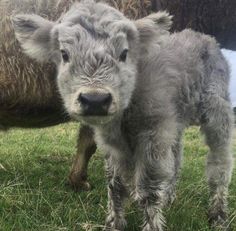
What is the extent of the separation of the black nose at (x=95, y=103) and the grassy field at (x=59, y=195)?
0.96m

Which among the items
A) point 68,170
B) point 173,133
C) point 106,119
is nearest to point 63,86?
point 106,119

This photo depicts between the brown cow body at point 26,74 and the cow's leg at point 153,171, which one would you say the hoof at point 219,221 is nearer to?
the cow's leg at point 153,171

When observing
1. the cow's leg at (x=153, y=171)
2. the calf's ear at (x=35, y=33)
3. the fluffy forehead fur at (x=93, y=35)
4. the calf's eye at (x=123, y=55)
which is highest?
the fluffy forehead fur at (x=93, y=35)

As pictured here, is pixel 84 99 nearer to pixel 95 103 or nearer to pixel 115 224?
pixel 95 103

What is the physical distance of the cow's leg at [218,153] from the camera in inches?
227

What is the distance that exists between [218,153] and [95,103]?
1988 mm

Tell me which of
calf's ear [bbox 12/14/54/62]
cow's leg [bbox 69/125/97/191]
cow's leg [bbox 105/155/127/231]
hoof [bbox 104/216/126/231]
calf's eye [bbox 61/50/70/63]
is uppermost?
calf's eye [bbox 61/50/70/63]

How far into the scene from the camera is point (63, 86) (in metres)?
4.78

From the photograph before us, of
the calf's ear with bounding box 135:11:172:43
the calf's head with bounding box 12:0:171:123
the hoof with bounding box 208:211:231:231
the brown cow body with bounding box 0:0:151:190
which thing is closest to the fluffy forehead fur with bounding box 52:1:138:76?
the calf's head with bounding box 12:0:171:123

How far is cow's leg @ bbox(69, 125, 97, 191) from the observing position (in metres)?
6.82

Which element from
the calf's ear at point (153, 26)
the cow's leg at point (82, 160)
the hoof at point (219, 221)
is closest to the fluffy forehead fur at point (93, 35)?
the calf's ear at point (153, 26)

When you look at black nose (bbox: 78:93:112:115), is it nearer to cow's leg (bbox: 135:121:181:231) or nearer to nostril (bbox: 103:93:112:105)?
nostril (bbox: 103:93:112:105)

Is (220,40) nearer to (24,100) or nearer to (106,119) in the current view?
(24,100)

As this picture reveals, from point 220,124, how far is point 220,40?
1.90 meters
